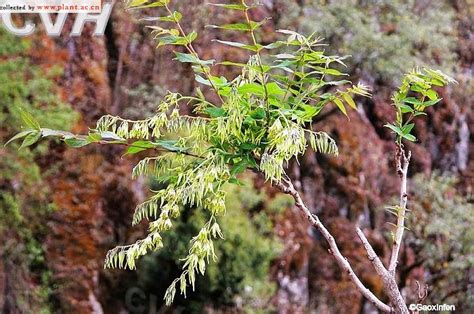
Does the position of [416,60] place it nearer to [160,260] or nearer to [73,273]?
[160,260]

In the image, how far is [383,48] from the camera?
11.5ft

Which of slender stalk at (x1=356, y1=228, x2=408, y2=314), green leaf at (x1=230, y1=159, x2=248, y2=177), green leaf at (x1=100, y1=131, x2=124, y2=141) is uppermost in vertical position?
green leaf at (x1=100, y1=131, x2=124, y2=141)

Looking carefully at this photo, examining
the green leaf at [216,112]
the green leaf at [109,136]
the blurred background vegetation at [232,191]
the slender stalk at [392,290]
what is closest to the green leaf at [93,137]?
the green leaf at [109,136]

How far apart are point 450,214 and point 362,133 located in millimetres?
776

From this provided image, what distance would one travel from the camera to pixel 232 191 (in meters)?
3.33

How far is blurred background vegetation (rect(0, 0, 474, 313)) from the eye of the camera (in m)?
3.26

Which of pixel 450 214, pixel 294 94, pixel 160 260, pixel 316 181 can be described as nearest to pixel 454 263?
pixel 450 214

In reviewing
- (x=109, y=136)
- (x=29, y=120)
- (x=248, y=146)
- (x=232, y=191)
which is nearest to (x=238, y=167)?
(x=248, y=146)

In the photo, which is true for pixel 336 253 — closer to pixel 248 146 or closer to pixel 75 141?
pixel 248 146

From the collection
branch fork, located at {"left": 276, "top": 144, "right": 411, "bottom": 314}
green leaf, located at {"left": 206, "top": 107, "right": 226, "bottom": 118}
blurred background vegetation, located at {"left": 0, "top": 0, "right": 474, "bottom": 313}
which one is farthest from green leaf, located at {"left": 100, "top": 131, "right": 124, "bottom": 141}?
blurred background vegetation, located at {"left": 0, "top": 0, "right": 474, "bottom": 313}

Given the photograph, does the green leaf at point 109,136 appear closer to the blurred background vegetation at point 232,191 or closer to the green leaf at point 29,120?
the green leaf at point 29,120

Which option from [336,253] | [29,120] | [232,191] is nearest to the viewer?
[29,120]

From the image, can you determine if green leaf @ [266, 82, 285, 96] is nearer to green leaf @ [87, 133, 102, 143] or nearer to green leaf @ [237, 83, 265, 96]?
green leaf @ [237, 83, 265, 96]

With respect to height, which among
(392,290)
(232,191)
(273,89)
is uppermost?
(273,89)
